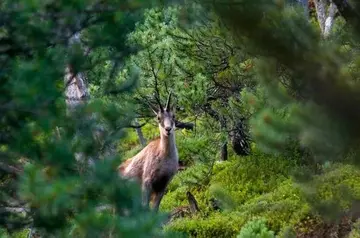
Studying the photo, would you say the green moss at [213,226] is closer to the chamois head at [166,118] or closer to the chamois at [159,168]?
the chamois at [159,168]

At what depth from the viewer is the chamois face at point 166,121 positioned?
12.3 m

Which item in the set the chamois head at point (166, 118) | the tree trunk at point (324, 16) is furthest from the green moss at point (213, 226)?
the tree trunk at point (324, 16)

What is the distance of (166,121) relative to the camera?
12.5 metres

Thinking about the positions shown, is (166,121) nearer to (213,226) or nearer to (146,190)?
(146,190)

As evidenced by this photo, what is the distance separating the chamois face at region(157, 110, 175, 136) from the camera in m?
12.3

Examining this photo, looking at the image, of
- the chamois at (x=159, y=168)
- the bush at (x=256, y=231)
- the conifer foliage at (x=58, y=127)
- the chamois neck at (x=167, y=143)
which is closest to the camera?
the conifer foliage at (x=58, y=127)

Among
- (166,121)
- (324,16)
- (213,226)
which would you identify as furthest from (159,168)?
(324,16)

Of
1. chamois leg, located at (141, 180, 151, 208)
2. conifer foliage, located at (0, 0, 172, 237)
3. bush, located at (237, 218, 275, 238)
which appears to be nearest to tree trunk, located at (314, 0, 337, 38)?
chamois leg, located at (141, 180, 151, 208)

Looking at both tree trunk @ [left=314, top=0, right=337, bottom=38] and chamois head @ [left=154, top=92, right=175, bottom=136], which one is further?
tree trunk @ [left=314, top=0, right=337, bottom=38]

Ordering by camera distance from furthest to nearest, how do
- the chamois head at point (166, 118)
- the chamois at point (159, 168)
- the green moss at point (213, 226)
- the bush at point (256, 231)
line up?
the chamois at point (159, 168)
the chamois head at point (166, 118)
the green moss at point (213, 226)
the bush at point (256, 231)

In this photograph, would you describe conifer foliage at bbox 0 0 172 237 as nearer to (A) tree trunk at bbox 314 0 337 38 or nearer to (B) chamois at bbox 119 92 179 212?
(B) chamois at bbox 119 92 179 212

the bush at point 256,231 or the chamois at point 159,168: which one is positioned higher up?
the chamois at point 159,168

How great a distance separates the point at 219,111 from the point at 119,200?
396 inches

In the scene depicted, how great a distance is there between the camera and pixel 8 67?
3.80 meters
